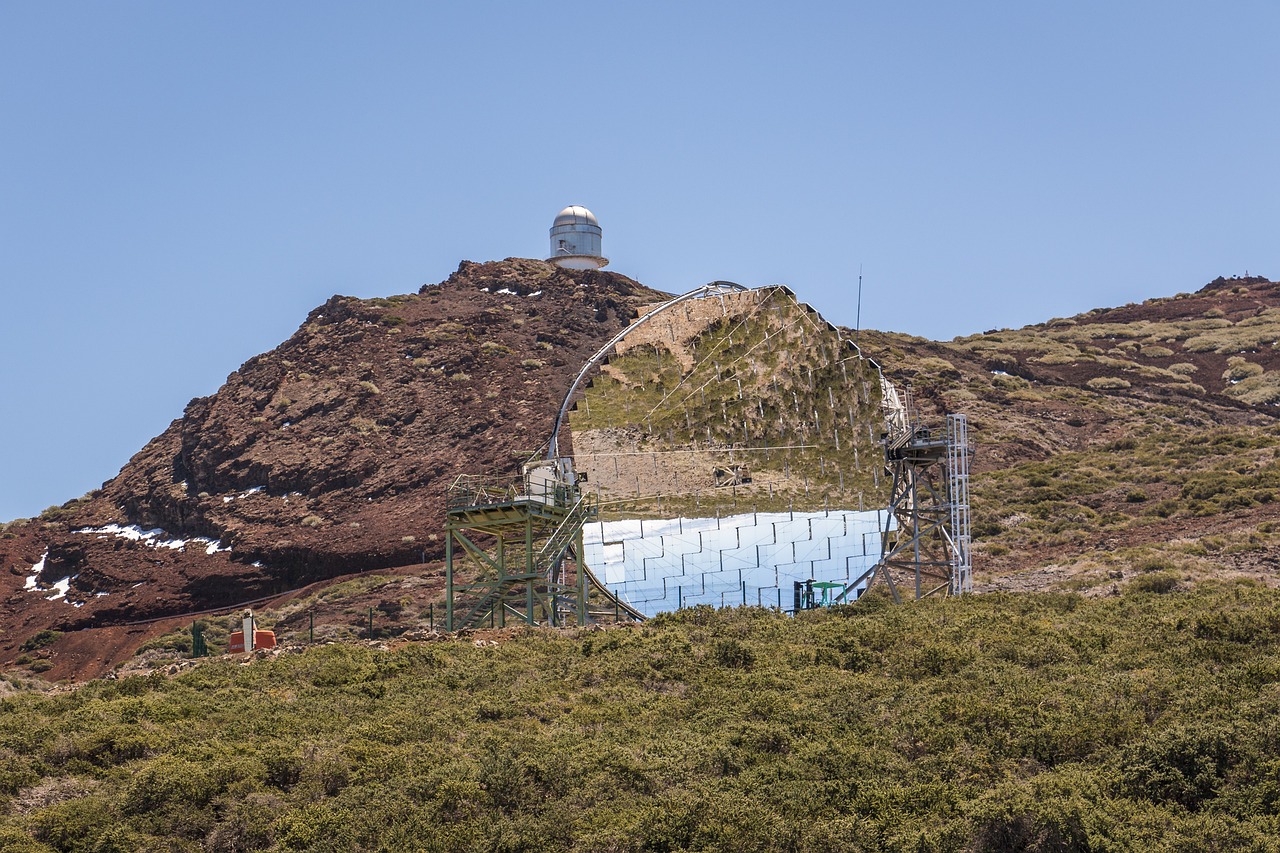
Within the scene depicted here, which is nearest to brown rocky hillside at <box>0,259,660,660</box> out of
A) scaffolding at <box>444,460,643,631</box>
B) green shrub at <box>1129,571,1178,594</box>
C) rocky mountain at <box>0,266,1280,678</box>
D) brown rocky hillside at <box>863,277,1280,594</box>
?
rocky mountain at <box>0,266,1280,678</box>

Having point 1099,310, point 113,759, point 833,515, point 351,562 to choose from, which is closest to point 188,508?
point 351,562

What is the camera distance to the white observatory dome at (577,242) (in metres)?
119

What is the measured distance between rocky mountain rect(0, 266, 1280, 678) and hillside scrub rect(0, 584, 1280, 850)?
813 inches

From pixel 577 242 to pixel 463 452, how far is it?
1233 inches

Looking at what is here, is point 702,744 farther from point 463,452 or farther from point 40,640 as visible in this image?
point 463,452

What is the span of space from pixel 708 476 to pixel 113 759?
69.3 feet

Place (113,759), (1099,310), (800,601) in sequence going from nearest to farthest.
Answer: (113,759) < (800,601) < (1099,310)

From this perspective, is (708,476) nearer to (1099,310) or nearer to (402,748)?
(402,748)

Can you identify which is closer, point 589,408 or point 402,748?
point 402,748

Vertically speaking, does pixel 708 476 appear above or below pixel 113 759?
above

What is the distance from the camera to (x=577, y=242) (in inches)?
4712

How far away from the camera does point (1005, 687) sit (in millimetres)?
29141

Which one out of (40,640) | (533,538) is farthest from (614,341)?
(40,640)

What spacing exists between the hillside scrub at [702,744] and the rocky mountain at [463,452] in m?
20.6
